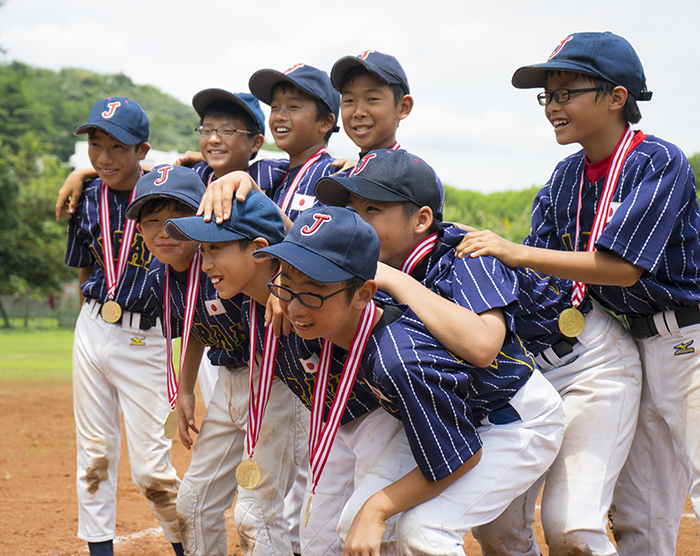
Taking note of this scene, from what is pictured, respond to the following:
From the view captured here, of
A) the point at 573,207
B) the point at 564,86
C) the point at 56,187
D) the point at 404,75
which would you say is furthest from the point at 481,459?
the point at 56,187

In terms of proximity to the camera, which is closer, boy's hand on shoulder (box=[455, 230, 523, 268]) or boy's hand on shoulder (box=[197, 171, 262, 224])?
boy's hand on shoulder (box=[455, 230, 523, 268])

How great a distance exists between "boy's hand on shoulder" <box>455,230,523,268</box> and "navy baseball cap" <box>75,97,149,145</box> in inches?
105

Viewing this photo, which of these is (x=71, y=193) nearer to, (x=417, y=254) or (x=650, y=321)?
(x=417, y=254)

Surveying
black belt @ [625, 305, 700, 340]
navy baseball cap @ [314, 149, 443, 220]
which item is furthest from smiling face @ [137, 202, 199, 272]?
black belt @ [625, 305, 700, 340]

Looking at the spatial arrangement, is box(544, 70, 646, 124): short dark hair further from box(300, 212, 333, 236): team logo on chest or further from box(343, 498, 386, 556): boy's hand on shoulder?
box(343, 498, 386, 556): boy's hand on shoulder

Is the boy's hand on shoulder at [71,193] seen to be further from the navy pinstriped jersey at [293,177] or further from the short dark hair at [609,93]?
the short dark hair at [609,93]

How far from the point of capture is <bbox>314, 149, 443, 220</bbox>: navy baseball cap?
310 cm

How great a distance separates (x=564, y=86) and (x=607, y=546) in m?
2.09

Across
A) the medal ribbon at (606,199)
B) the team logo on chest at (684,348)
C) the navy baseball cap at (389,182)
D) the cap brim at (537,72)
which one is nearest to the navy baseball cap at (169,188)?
the navy baseball cap at (389,182)

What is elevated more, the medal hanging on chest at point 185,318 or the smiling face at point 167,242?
the smiling face at point 167,242

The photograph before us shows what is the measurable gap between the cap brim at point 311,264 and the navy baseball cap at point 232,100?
1.99 metres

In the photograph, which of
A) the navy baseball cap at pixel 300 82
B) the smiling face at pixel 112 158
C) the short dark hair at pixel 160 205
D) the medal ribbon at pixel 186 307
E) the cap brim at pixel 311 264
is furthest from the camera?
the smiling face at pixel 112 158

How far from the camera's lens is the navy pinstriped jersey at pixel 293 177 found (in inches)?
157

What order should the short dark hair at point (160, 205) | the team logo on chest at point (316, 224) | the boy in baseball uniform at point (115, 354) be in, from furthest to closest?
the boy in baseball uniform at point (115, 354) < the short dark hair at point (160, 205) < the team logo on chest at point (316, 224)
